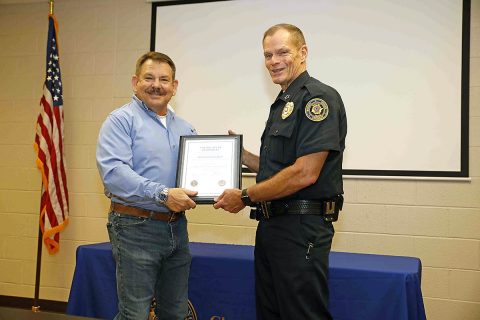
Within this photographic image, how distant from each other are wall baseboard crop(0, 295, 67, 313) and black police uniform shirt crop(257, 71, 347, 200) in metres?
2.89

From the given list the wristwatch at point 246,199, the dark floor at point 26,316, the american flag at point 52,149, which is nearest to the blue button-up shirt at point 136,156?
the wristwatch at point 246,199

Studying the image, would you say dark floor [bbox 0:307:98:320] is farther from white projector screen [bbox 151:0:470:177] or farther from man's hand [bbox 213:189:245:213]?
white projector screen [bbox 151:0:470:177]

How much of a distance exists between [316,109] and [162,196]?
75cm

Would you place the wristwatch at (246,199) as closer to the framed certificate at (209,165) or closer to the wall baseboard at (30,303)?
the framed certificate at (209,165)

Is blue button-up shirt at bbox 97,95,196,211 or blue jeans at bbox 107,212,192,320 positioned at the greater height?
blue button-up shirt at bbox 97,95,196,211

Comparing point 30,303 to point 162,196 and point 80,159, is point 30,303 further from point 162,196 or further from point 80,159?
point 162,196

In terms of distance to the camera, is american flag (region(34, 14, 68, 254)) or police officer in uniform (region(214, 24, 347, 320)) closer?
police officer in uniform (region(214, 24, 347, 320))

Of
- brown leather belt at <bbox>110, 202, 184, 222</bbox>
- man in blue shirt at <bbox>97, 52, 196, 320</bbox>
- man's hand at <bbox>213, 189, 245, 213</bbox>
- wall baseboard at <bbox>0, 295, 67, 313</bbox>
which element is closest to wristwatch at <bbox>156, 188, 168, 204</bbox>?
man in blue shirt at <bbox>97, 52, 196, 320</bbox>

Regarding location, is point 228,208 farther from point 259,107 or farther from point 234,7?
point 234,7

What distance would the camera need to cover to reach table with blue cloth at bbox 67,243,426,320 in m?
2.30

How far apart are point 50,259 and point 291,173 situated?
310 centimetres

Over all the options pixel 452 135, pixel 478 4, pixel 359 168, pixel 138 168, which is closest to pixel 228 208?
pixel 138 168

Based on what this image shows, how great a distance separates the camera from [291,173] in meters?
1.85

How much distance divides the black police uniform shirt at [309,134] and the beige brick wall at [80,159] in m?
1.50
